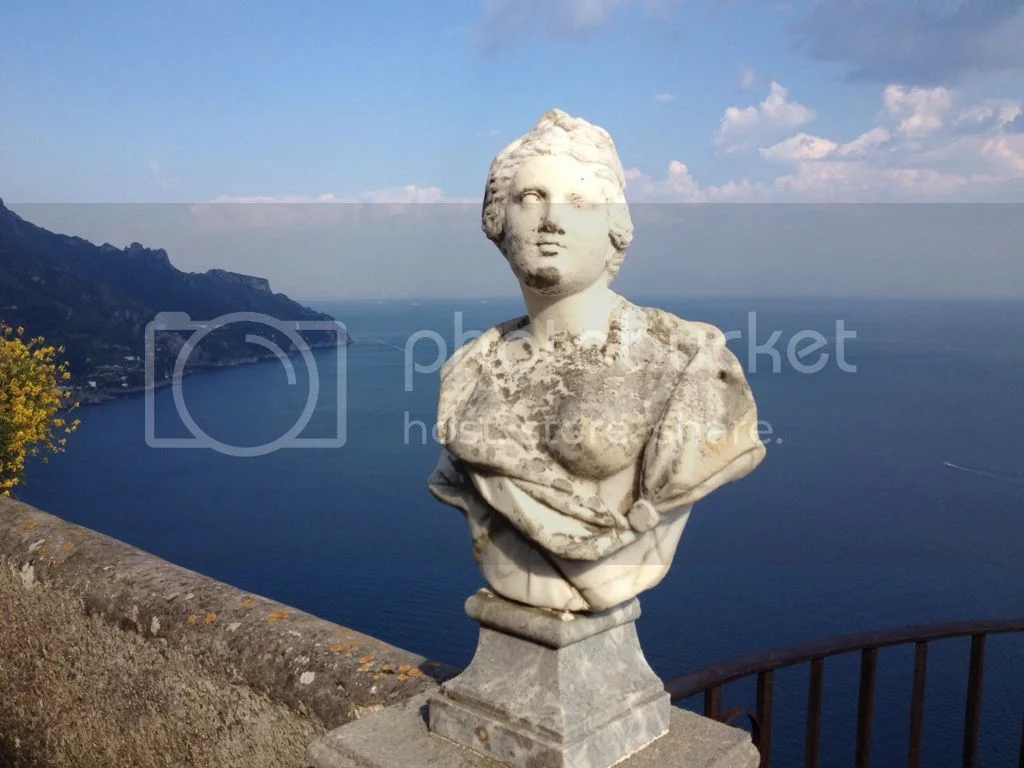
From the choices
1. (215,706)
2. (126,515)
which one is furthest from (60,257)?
(215,706)

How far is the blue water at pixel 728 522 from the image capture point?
1491 cm

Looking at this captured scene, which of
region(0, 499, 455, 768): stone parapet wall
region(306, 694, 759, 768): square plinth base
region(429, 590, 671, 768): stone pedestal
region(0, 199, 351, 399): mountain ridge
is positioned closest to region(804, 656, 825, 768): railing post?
region(306, 694, 759, 768): square plinth base

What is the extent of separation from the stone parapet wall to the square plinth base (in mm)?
390

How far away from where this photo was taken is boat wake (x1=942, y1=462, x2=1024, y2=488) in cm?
2573

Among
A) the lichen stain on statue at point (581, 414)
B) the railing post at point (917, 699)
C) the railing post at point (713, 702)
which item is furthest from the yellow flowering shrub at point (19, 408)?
the railing post at point (917, 699)

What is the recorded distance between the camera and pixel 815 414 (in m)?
32.3

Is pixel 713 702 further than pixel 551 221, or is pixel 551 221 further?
pixel 713 702

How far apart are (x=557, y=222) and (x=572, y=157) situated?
18cm

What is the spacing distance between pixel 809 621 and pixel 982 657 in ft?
50.3

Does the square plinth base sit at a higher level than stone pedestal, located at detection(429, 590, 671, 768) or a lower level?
lower

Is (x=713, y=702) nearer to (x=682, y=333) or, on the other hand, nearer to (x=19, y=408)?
(x=682, y=333)

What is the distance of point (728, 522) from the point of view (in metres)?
20.0

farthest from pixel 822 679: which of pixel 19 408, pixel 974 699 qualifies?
pixel 19 408

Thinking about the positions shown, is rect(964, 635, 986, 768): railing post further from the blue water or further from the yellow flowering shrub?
the blue water
